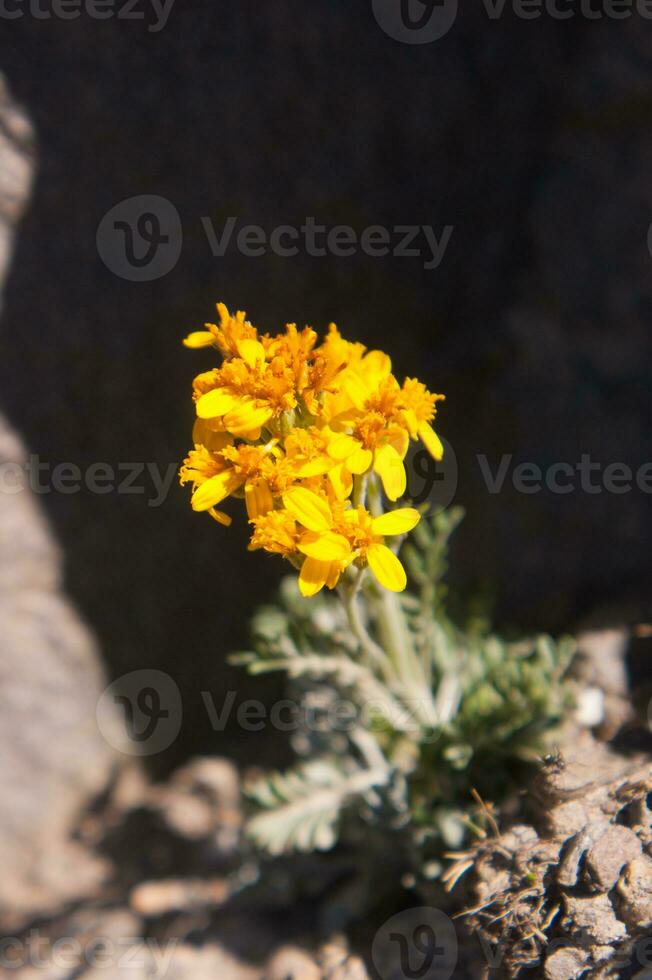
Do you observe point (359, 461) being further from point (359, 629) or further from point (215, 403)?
point (359, 629)

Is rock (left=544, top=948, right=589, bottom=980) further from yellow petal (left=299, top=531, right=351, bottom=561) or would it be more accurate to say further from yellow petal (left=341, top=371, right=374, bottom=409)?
yellow petal (left=341, top=371, right=374, bottom=409)

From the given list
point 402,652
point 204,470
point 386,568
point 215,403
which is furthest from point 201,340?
point 402,652

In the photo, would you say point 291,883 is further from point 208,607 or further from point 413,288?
point 413,288

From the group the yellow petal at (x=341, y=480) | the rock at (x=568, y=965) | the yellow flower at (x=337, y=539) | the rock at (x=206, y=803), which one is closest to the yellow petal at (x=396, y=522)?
the yellow flower at (x=337, y=539)

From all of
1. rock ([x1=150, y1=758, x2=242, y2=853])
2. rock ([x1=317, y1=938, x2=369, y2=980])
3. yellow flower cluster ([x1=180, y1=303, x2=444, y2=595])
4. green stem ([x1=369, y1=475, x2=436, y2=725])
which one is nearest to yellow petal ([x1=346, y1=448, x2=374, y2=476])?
yellow flower cluster ([x1=180, y1=303, x2=444, y2=595])

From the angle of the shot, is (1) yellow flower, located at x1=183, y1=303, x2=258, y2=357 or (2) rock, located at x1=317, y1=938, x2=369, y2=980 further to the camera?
(2) rock, located at x1=317, y1=938, x2=369, y2=980

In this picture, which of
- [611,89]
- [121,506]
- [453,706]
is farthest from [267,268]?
[453,706]

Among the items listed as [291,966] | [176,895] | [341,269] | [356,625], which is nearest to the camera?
[356,625]
